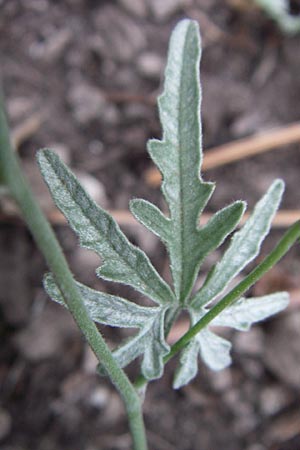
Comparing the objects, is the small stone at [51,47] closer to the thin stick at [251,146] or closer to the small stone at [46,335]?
the thin stick at [251,146]

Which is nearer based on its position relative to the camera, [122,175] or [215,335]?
[215,335]

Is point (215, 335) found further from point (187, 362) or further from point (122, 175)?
point (122, 175)

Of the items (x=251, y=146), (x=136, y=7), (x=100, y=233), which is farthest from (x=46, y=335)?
(x=136, y=7)

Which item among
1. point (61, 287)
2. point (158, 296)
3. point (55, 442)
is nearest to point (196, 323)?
point (158, 296)

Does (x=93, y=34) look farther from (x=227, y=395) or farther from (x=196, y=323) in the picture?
(x=196, y=323)

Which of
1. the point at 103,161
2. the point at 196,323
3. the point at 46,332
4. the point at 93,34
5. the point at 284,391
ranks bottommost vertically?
the point at 284,391

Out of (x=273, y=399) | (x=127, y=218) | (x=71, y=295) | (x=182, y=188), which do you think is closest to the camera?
(x=71, y=295)

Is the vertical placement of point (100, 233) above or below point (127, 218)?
below
